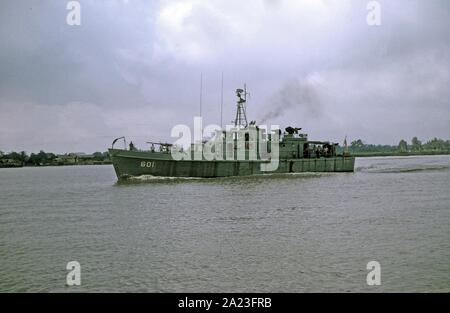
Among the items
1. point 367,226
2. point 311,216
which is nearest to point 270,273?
point 367,226

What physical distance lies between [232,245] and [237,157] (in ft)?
90.4

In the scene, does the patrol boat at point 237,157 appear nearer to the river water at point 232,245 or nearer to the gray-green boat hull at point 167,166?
the gray-green boat hull at point 167,166

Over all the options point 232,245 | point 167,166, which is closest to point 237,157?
point 167,166

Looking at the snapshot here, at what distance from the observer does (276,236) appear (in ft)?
42.9

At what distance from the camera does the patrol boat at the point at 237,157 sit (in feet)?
119

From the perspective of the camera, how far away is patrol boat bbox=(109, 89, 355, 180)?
3625 centimetres

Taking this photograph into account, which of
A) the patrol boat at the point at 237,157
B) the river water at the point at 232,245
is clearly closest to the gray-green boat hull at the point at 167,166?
the patrol boat at the point at 237,157

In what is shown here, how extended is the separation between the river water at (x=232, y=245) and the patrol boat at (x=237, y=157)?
45.8 feet

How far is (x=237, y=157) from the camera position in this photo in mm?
39406

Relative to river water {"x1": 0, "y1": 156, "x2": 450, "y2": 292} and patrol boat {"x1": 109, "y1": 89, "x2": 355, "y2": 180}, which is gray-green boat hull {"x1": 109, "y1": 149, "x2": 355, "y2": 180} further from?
river water {"x1": 0, "y1": 156, "x2": 450, "y2": 292}

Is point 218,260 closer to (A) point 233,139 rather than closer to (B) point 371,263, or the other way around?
(B) point 371,263

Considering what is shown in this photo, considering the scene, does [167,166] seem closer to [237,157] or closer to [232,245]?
[237,157]

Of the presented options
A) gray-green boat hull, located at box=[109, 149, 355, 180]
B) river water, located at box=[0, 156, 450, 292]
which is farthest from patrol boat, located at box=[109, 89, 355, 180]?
river water, located at box=[0, 156, 450, 292]
